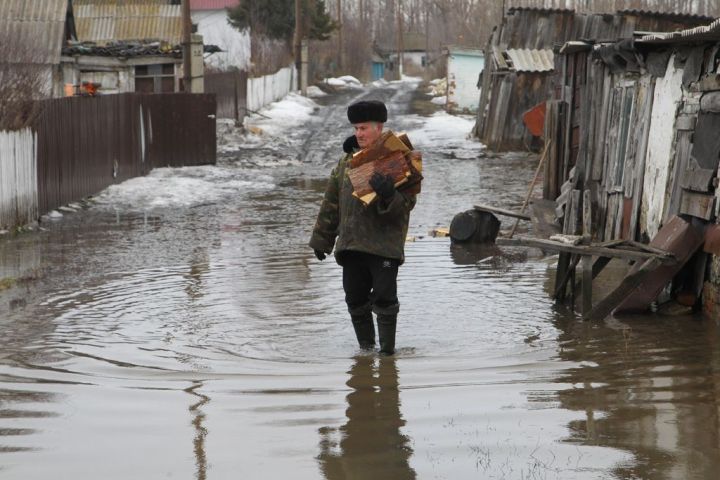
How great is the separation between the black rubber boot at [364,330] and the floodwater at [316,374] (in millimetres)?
137

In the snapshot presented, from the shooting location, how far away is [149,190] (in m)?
19.5

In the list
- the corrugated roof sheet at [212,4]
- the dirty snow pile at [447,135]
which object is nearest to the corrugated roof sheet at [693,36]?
the dirty snow pile at [447,135]

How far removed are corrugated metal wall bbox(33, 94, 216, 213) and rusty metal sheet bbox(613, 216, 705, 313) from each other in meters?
9.52

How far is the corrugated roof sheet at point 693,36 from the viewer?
8.16 meters

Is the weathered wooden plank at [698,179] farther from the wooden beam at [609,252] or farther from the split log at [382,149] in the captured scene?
the split log at [382,149]

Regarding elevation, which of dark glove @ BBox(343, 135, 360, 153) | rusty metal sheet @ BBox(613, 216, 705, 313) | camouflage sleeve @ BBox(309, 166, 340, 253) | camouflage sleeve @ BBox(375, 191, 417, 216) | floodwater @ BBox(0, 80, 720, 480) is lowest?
floodwater @ BBox(0, 80, 720, 480)

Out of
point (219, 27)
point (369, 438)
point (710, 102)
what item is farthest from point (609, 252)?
point (219, 27)

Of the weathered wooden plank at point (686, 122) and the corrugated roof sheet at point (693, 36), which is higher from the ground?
the corrugated roof sheet at point (693, 36)

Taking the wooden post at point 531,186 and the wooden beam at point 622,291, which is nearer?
the wooden beam at point 622,291

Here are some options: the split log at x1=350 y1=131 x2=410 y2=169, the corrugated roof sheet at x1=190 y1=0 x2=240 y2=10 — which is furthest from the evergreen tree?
the split log at x1=350 y1=131 x2=410 y2=169

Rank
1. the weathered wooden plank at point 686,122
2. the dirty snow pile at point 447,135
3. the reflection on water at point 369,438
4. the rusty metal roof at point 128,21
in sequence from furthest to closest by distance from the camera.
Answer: the rusty metal roof at point 128,21
the dirty snow pile at point 447,135
the weathered wooden plank at point 686,122
the reflection on water at point 369,438

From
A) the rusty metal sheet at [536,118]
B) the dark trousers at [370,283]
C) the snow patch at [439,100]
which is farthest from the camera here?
the snow patch at [439,100]

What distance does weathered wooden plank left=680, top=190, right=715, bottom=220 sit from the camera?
8438mm

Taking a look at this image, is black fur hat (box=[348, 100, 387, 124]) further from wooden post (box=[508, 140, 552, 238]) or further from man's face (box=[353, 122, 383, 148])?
wooden post (box=[508, 140, 552, 238])
